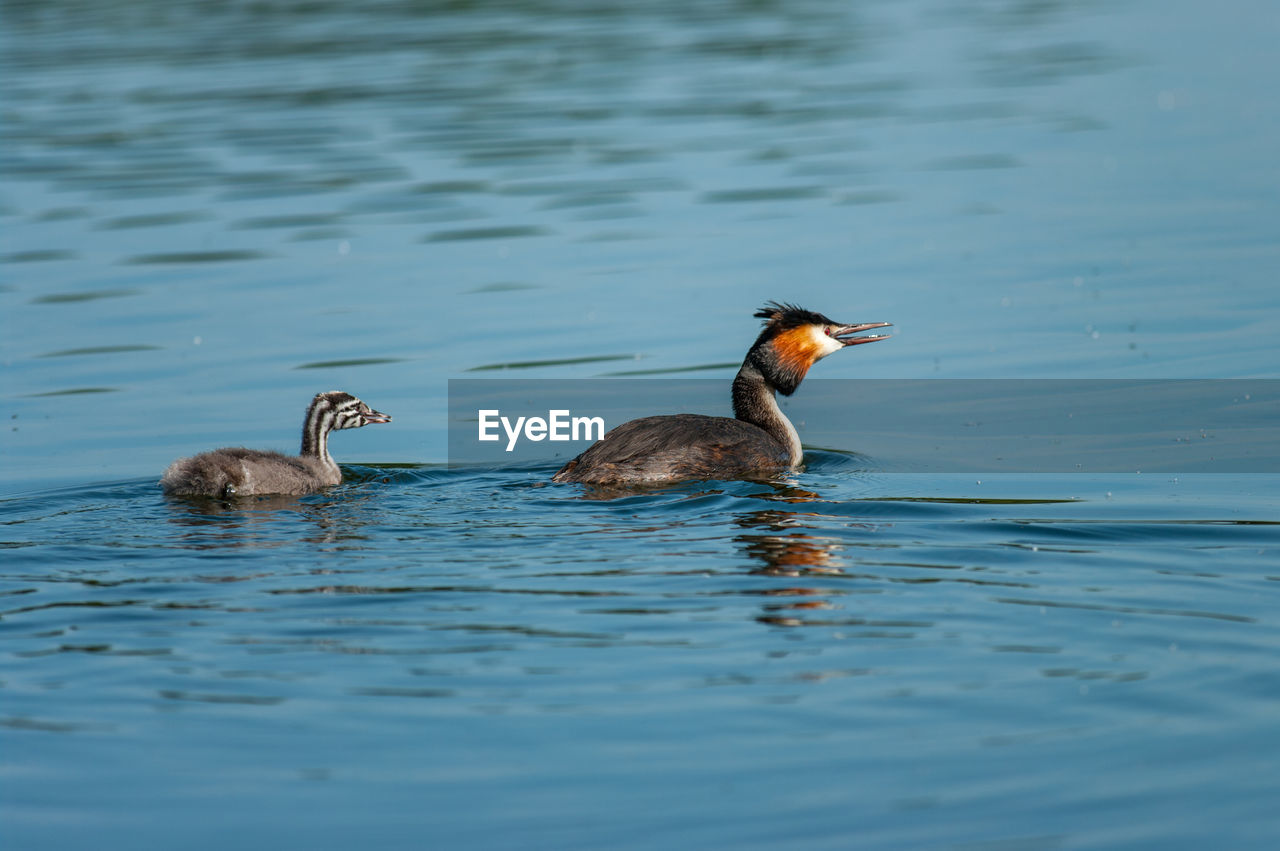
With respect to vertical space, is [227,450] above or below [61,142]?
below

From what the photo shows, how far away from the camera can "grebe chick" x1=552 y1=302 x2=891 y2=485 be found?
38.5 ft

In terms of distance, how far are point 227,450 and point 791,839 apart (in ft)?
21.9

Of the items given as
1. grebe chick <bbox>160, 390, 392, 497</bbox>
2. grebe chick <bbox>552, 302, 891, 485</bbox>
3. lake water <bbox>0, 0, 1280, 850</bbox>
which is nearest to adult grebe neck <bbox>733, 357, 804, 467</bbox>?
grebe chick <bbox>552, 302, 891, 485</bbox>

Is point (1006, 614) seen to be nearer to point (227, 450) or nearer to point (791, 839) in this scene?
point (791, 839)

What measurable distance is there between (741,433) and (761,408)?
767 mm

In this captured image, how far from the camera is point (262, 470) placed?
459 inches

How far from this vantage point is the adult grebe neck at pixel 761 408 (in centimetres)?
1273

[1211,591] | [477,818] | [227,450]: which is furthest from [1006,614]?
[227,450]

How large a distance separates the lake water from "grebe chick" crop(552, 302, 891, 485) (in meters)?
0.28

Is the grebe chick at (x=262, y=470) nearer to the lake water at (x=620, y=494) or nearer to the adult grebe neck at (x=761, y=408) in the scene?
the lake water at (x=620, y=494)

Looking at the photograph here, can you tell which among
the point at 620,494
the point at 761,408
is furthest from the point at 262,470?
the point at 761,408

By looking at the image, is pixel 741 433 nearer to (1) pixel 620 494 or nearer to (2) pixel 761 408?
(2) pixel 761 408

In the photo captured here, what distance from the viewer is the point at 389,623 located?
848 centimetres

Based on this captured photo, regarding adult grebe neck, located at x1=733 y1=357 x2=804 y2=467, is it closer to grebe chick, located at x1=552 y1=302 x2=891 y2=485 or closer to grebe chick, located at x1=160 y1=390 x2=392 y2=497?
grebe chick, located at x1=552 y1=302 x2=891 y2=485
